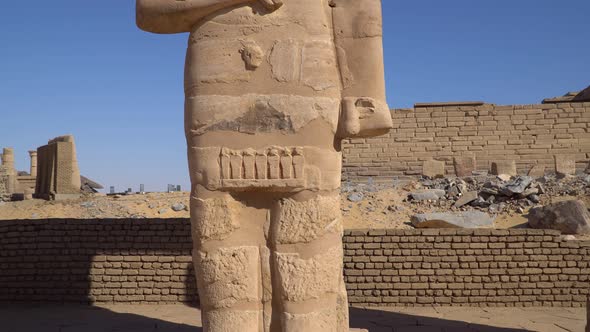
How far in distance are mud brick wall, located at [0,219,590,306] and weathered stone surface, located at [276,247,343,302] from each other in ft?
14.5

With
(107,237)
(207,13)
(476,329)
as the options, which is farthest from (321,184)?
(107,237)

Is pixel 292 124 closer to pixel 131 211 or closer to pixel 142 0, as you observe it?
pixel 142 0

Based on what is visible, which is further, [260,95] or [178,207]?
[178,207]

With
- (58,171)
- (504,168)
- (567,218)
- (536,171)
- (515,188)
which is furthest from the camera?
(536,171)

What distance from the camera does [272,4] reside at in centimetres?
340

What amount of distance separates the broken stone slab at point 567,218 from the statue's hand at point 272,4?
25.1ft

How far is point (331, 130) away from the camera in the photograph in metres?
3.48

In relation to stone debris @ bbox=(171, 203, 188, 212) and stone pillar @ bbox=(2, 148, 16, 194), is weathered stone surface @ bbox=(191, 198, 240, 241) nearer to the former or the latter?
stone debris @ bbox=(171, 203, 188, 212)

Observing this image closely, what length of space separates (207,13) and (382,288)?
5293mm

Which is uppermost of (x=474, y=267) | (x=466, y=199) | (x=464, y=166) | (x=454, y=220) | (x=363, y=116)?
(x=464, y=166)

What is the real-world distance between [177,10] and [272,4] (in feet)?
1.81

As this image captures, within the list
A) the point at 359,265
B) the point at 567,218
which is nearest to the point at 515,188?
the point at 567,218

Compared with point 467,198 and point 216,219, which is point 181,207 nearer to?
point 467,198

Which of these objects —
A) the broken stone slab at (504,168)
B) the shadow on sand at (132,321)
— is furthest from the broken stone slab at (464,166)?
the shadow on sand at (132,321)
